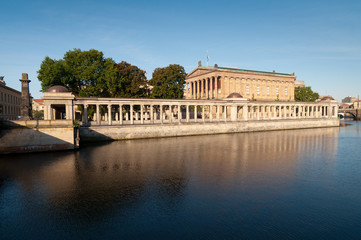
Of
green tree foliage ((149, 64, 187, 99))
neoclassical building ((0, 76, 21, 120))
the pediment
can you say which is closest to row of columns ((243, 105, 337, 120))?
the pediment

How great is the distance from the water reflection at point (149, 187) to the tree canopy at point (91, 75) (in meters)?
31.6

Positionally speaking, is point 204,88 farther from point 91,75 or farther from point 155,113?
point 91,75

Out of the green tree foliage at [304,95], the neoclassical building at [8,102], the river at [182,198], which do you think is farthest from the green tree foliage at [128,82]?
the green tree foliage at [304,95]

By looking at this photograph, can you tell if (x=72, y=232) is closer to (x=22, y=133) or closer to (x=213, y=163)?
(x=213, y=163)

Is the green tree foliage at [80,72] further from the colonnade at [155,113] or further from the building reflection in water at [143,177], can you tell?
the building reflection in water at [143,177]

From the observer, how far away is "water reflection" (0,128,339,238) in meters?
13.5

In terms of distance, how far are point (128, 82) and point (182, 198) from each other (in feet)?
171

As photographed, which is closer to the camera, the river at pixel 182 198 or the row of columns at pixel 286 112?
the river at pixel 182 198

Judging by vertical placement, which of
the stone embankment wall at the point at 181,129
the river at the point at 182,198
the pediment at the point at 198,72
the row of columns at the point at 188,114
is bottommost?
the river at the point at 182,198

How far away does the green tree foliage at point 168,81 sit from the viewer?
7088 cm

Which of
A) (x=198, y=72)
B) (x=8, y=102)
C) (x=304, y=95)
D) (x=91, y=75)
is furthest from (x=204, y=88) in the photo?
(x=8, y=102)

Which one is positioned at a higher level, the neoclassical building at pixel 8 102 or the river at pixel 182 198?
the neoclassical building at pixel 8 102

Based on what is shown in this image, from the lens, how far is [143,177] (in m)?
21.1

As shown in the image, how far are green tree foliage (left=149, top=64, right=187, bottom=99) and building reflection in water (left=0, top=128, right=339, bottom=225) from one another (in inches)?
1556
